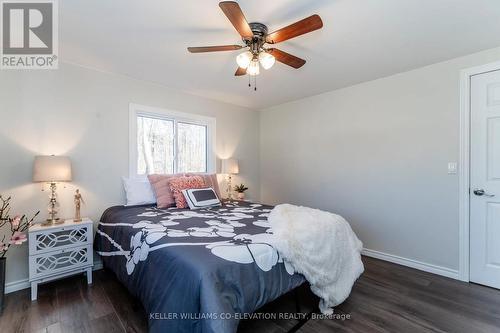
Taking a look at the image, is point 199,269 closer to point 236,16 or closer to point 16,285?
point 236,16

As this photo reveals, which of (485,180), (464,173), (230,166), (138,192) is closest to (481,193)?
(485,180)

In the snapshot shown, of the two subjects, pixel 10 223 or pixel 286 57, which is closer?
pixel 286 57

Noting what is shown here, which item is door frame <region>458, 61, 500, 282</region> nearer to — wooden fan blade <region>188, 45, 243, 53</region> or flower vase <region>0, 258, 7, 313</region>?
wooden fan blade <region>188, 45, 243, 53</region>

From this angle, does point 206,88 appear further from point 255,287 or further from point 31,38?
point 255,287

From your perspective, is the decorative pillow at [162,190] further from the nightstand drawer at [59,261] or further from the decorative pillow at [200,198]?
the nightstand drawer at [59,261]

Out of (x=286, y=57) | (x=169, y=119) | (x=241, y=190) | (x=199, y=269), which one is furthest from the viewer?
(x=241, y=190)

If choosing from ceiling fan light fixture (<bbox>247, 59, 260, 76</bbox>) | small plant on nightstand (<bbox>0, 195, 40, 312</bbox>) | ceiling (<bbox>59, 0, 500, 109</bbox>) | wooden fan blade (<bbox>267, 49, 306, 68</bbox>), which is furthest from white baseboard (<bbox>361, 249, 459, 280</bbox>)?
small plant on nightstand (<bbox>0, 195, 40, 312</bbox>)

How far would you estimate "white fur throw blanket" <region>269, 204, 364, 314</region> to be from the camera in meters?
1.68

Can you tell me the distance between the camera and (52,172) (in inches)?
89.1

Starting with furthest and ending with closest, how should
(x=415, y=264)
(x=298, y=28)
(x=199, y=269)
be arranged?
(x=415, y=264)
(x=298, y=28)
(x=199, y=269)

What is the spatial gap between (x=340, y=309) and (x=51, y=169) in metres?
2.99

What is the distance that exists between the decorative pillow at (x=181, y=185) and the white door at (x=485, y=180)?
123 inches

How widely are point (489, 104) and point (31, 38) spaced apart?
15.0 feet

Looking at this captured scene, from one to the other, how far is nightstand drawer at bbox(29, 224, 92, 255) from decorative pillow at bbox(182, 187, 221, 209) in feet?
3.43
